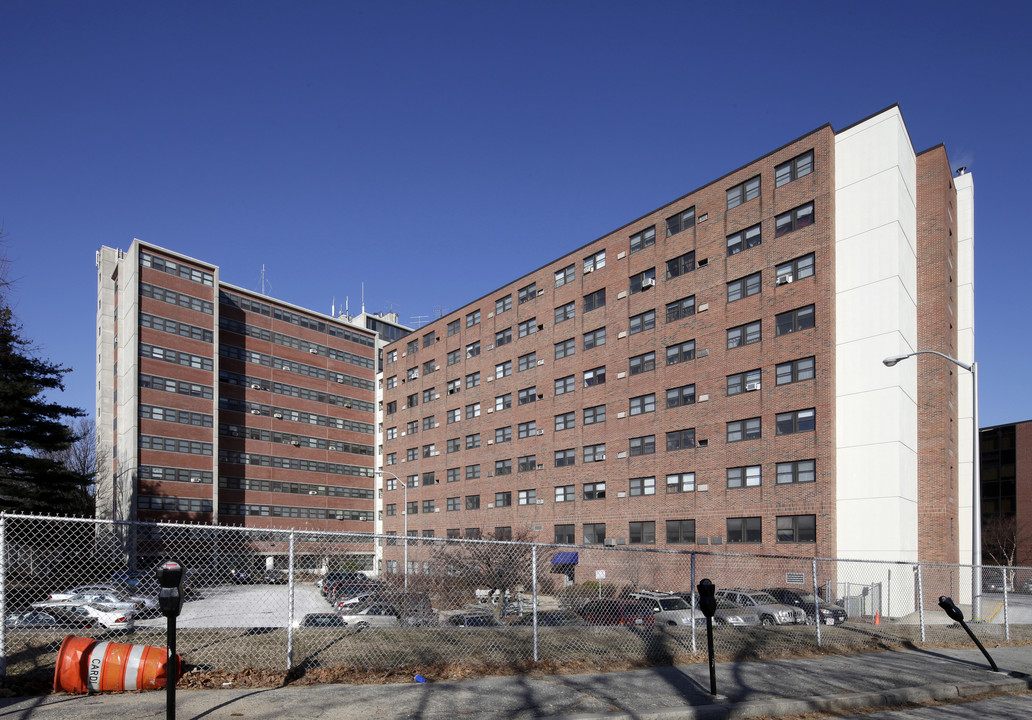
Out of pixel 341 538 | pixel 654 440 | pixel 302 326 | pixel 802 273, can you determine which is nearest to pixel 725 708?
pixel 341 538

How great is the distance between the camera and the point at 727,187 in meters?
41.2

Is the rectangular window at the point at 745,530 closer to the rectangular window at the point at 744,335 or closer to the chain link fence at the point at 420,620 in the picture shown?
the chain link fence at the point at 420,620

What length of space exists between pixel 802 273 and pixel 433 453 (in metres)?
36.8

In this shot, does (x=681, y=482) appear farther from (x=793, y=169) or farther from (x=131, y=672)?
(x=131, y=672)

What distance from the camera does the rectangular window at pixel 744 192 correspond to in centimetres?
3988

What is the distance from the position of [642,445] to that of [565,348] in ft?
33.2

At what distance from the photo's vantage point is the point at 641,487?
143 feet

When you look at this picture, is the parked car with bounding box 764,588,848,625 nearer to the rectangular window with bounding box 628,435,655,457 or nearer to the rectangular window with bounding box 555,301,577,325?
the rectangular window with bounding box 628,435,655,457

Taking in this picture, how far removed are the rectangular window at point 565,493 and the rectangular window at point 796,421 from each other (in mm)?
15905

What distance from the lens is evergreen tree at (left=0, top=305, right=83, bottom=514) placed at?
35000mm

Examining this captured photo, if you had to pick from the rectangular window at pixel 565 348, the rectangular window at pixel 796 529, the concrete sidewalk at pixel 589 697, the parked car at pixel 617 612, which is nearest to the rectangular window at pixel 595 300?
the rectangular window at pixel 565 348

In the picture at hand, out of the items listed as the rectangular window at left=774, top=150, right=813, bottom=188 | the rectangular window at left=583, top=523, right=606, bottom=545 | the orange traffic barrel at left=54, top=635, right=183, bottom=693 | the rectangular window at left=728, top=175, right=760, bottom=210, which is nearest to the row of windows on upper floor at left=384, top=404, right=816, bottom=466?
the rectangular window at left=583, top=523, right=606, bottom=545

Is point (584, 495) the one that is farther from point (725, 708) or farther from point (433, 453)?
point (725, 708)

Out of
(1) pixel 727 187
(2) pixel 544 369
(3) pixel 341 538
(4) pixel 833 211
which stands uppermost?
(1) pixel 727 187
